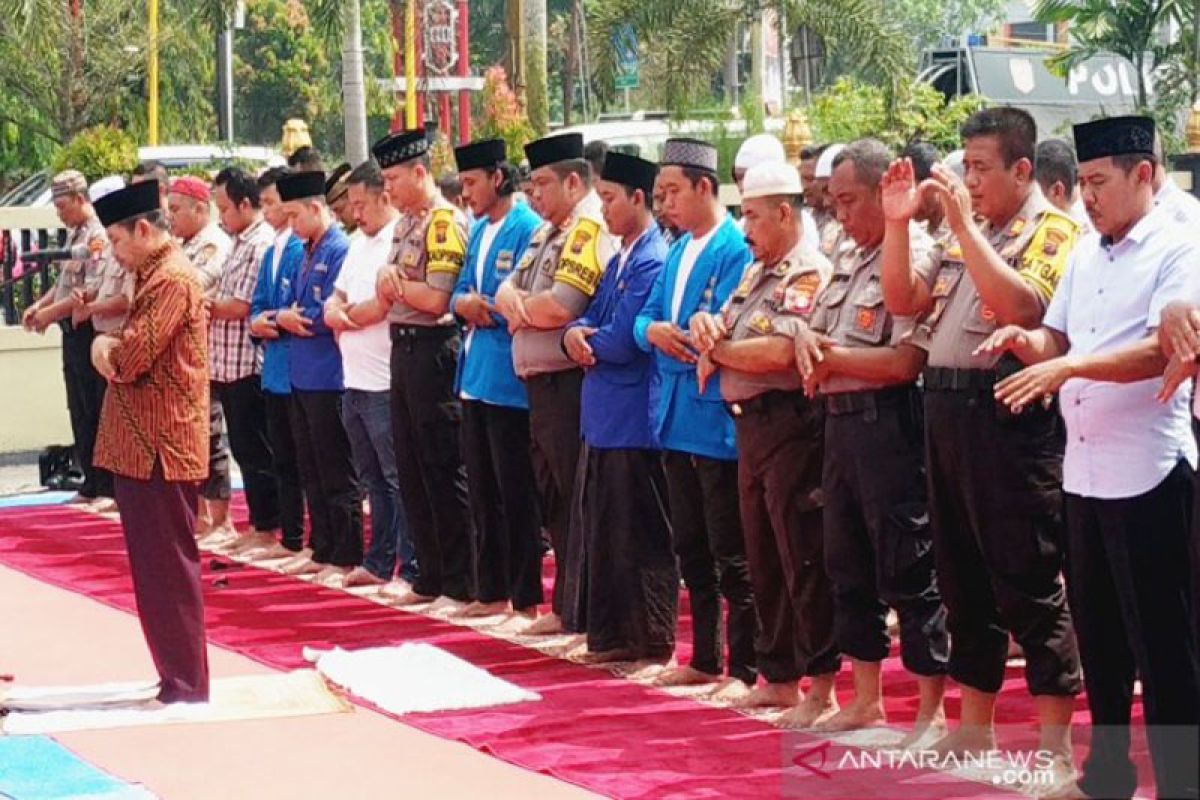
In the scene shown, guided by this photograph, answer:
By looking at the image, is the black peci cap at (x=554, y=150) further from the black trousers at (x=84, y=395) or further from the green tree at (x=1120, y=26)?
the green tree at (x=1120, y=26)

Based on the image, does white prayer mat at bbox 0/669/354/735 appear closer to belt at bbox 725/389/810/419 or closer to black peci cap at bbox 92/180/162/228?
black peci cap at bbox 92/180/162/228

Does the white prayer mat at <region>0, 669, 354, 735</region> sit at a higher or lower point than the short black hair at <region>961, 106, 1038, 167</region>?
lower

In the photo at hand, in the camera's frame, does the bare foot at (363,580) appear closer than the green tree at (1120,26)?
Yes

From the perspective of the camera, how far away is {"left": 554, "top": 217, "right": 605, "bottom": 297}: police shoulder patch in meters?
8.85

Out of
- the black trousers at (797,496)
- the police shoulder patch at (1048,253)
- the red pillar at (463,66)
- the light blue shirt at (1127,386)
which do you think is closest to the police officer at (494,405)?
the black trousers at (797,496)

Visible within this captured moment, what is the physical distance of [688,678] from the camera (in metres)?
8.33

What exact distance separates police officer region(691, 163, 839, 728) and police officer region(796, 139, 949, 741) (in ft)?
0.59

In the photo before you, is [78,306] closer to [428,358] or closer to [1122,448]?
[428,358]

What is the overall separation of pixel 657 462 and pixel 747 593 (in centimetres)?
84

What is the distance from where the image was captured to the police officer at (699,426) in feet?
26.4

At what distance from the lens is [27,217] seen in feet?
52.6

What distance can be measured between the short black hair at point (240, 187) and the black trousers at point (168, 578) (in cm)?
426

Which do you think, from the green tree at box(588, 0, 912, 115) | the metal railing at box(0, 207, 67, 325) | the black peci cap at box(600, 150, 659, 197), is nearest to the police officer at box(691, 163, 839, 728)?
the black peci cap at box(600, 150, 659, 197)

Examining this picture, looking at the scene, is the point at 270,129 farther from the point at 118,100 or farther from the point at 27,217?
the point at 27,217
